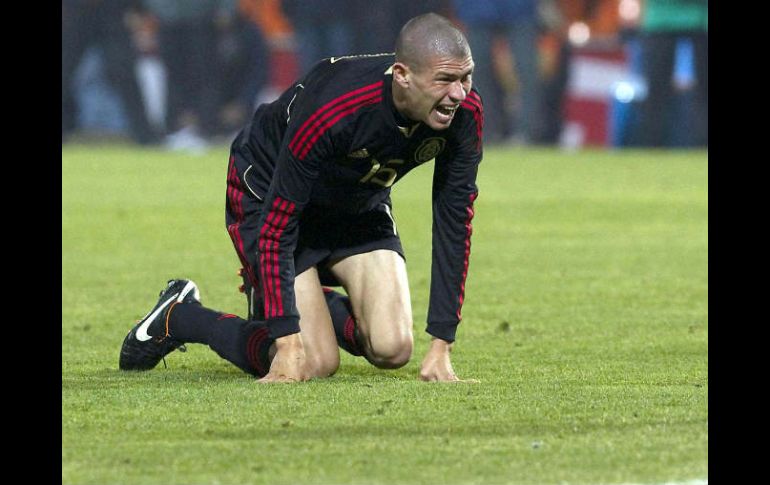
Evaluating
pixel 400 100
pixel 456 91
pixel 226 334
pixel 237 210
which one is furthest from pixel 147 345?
pixel 456 91

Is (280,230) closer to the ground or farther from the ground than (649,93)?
closer to the ground

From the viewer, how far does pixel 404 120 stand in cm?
638

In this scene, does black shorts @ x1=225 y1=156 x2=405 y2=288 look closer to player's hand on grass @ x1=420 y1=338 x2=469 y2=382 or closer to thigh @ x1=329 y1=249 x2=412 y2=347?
thigh @ x1=329 y1=249 x2=412 y2=347

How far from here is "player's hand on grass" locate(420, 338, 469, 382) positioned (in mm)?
6590

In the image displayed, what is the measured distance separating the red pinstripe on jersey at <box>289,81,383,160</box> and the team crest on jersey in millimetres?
247

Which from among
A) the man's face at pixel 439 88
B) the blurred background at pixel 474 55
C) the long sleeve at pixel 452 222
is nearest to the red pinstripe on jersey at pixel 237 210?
the long sleeve at pixel 452 222

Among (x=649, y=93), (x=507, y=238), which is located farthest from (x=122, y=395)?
(x=649, y=93)

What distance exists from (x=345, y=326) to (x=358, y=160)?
92 centimetres

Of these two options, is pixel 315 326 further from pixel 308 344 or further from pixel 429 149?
pixel 429 149

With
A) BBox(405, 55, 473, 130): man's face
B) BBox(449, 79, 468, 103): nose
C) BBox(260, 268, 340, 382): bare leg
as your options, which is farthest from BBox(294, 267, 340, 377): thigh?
BBox(449, 79, 468, 103): nose

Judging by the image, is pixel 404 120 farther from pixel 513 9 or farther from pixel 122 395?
pixel 513 9

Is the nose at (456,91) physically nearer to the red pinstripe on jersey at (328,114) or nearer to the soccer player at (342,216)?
the soccer player at (342,216)

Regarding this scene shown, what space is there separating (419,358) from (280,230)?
1306 mm
